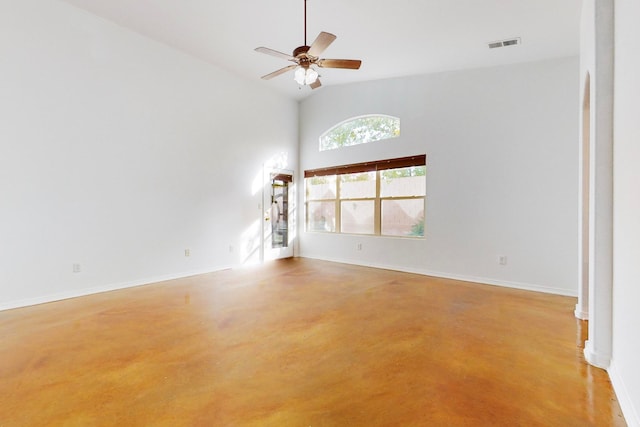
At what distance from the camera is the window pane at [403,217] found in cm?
518

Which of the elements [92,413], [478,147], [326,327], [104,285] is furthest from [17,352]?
[478,147]

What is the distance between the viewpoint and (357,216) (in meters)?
6.11

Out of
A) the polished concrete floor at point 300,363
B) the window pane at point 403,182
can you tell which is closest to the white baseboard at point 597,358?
the polished concrete floor at point 300,363

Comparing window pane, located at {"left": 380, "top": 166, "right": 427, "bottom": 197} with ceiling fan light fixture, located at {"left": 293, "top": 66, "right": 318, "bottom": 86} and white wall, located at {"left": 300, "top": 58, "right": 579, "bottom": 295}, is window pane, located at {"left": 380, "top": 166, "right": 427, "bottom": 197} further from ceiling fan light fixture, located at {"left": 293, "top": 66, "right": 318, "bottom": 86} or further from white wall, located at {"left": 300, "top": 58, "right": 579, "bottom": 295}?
ceiling fan light fixture, located at {"left": 293, "top": 66, "right": 318, "bottom": 86}

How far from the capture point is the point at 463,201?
15.2 feet

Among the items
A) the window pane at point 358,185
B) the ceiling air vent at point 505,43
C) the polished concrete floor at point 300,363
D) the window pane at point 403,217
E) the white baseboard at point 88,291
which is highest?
the ceiling air vent at point 505,43

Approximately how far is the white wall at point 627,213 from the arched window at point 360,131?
372cm

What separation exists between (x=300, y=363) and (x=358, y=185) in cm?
439

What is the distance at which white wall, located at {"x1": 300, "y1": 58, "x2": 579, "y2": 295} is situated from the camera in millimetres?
3879

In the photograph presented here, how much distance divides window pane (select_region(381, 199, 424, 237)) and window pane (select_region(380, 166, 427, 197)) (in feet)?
0.49

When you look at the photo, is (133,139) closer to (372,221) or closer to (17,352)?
(17,352)

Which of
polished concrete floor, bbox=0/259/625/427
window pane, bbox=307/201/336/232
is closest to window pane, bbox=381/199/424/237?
window pane, bbox=307/201/336/232

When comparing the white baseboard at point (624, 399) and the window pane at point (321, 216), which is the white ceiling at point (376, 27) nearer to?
the window pane at point (321, 216)

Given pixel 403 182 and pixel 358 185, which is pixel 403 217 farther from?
pixel 358 185
